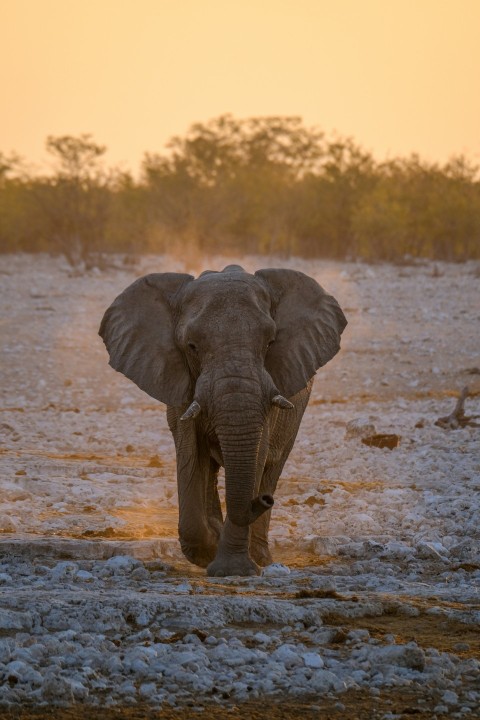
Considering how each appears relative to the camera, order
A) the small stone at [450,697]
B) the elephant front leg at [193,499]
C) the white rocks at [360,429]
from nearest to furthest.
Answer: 1. the small stone at [450,697]
2. the elephant front leg at [193,499]
3. the white rocks at [360,429]

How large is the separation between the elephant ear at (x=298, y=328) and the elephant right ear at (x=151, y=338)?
0.53 m

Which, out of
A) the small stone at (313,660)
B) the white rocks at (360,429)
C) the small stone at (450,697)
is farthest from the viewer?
the white rocks at (360,429)

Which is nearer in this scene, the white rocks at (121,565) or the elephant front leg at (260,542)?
the white rocks at (121,565)

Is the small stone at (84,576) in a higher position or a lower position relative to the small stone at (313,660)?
lower

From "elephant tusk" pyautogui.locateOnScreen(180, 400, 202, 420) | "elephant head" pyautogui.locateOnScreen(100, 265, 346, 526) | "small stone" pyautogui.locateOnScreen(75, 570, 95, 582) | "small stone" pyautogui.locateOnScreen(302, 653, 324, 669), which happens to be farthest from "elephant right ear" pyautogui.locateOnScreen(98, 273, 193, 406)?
"small stone" pyautogui.locateOnScreen(302, 653, 324, 669)

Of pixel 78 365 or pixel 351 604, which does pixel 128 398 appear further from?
pixel 351 604

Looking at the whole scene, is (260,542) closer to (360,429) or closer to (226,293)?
(226,293)

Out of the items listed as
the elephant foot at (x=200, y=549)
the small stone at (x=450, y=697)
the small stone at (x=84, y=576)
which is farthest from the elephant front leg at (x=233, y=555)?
the small stone at (x=450, y=697)

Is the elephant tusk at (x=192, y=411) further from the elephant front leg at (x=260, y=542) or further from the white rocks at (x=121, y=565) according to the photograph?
the elephant front leg at (x=260, y=542)

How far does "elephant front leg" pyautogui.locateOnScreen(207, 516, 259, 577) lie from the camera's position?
7.24 meters

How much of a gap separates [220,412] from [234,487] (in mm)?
436

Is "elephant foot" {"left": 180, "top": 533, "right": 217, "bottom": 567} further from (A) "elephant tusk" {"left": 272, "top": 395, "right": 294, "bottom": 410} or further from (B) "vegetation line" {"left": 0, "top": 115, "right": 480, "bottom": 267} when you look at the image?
(B) "vegetation line" {"left": 0, "top": 115, "right": 480, "bottom": 267}

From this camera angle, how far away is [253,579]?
23.0 feet

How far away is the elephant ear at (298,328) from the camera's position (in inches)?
302
